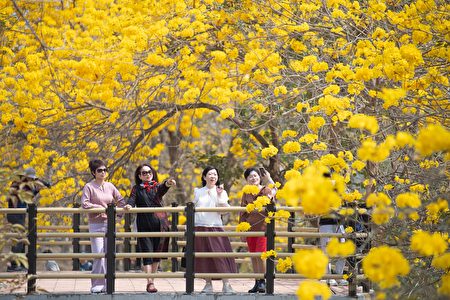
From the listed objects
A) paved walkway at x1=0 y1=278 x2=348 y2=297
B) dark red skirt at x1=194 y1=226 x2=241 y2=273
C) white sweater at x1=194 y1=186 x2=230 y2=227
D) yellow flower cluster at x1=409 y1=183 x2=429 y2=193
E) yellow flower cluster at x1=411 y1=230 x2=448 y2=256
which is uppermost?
yellow flower cluster at x1=409 y1=183 x2=429 y2=193

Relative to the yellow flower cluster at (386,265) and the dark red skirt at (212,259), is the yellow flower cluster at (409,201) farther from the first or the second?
the dark red skirt at (212,259)

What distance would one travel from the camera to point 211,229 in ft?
39.9

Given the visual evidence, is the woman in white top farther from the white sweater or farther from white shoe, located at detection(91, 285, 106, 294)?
white shoe, located at detection(91, 285, 106, 294)

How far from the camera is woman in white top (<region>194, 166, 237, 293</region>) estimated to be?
1205 centimetres

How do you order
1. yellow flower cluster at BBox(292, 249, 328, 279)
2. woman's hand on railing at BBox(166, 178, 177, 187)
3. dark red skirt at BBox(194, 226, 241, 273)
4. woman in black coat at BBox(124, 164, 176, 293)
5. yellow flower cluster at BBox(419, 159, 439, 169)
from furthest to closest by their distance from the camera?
woman in black coat at BBox(124, 164, 176, 293) < woman's hand on railing at BBox(166, 178, 177, 187) < dark red skirt at BBox(194, 226, 241, 273) < yellow flower cluster at BBox(419, 159, 439, 169) < yellow flower cluster at BBox(292, 249, 328, 279)

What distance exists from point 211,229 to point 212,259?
1.14ft

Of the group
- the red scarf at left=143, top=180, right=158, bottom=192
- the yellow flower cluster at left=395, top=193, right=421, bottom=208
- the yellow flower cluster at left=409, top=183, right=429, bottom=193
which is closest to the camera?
the yellow flower cluster at left=395, top=193, right=421, bottom=208

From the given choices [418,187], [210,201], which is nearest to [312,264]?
[418,187]

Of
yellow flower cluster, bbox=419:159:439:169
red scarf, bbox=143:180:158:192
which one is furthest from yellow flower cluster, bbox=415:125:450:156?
red scarf, bbox=143:180:158:192

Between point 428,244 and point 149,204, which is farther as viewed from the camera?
point 149,204

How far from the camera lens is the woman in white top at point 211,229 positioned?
12.1 m

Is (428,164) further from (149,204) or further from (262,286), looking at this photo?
(149,204)

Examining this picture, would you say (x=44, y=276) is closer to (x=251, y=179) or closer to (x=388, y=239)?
(x=251, y=179)

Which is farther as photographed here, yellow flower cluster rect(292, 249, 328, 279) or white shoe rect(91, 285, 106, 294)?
white shoe rect(91, 285, 106, 294)
